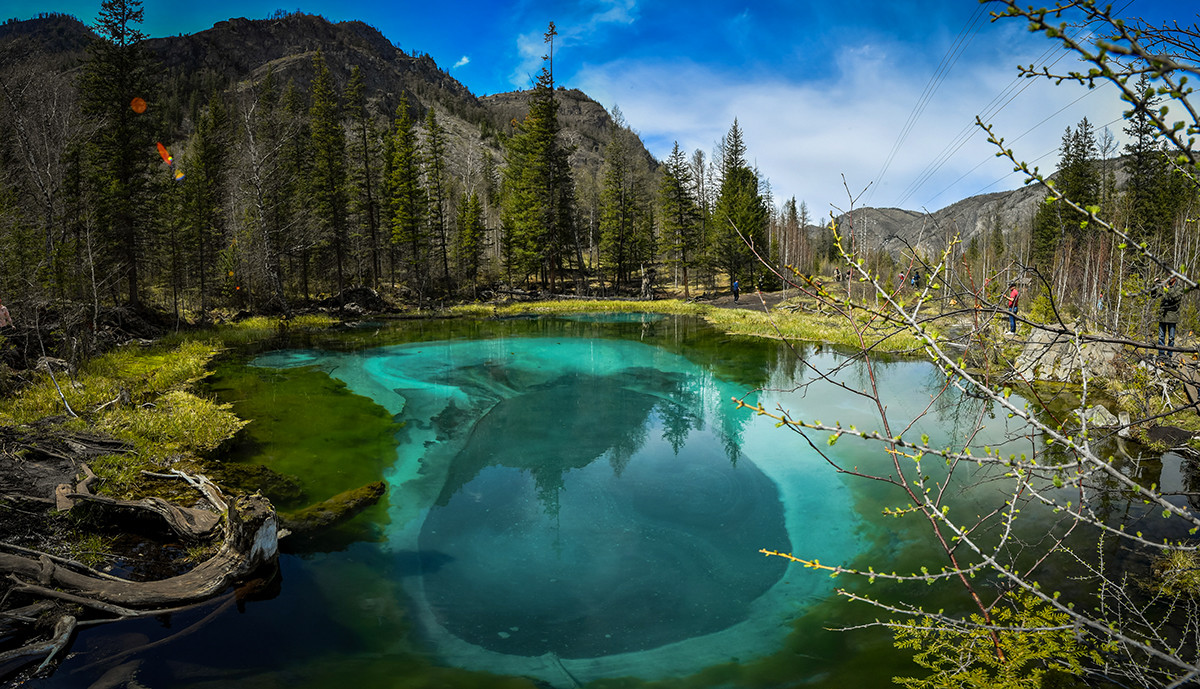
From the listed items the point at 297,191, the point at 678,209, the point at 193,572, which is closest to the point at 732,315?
the point at 678,209

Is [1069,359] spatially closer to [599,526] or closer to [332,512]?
[599,526]

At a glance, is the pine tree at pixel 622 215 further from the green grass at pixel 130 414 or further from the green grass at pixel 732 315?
the green grass at pixel 130 414

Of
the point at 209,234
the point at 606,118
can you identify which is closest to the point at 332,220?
the point at 209,234

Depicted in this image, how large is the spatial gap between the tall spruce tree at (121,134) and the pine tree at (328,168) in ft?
36.5

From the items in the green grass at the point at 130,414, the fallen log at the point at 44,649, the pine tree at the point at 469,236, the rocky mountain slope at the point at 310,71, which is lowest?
the fallen log at the point at 44,649

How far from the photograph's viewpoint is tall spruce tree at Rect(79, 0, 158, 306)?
2064 cm

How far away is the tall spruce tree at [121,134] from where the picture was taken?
20641mm

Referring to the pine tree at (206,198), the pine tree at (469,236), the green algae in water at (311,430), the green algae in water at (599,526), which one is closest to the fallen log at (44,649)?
the green algae in water at (599,526)

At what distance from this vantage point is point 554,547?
6934mm

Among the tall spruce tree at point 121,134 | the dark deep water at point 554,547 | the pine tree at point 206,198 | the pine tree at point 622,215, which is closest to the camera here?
the dark deep water at point 554,547

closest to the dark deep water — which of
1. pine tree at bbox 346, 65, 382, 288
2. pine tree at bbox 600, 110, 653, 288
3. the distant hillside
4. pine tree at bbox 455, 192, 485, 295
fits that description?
pine tree at bbox 346, 65, 382, 288

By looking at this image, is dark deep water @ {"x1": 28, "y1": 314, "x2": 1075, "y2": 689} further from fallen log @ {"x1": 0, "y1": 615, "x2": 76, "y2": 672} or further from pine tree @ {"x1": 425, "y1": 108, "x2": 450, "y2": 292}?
pine tree @ {"x1": 425, "y1": 108, "x2": 450, "y2": 292}

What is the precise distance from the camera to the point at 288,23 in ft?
422

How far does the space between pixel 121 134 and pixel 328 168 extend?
1337 cm
